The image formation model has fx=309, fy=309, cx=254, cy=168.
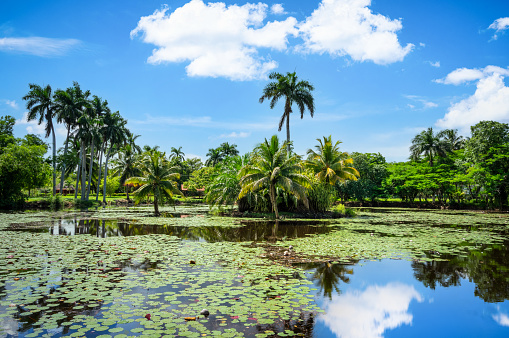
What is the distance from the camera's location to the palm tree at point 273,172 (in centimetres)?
2191

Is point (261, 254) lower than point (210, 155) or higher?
lower

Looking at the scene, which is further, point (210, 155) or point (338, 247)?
point (210, 155)

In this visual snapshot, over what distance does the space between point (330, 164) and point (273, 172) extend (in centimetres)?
916

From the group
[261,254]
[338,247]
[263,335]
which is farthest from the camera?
[338,247]

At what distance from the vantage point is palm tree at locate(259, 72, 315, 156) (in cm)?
3225

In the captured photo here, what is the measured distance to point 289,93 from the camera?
32250 millimetres

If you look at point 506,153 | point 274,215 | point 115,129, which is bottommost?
point 274,215

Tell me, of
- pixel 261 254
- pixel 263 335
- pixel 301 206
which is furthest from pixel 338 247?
pixel 301 206

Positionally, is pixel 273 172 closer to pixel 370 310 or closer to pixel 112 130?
pixel 370 310

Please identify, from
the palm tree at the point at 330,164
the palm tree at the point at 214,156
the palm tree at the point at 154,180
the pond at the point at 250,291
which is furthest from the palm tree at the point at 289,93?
the palm tree at the point at 214,156

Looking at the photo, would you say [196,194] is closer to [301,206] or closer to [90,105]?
[90,105]

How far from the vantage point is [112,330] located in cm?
403

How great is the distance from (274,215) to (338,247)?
43.7 ft

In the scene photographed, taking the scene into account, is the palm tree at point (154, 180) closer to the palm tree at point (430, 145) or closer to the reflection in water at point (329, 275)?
the reflection in water at point (329, 275)
